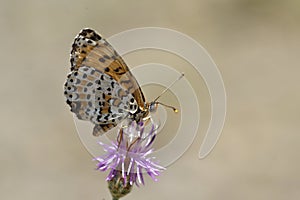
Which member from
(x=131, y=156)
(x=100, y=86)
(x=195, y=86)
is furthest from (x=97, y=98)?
(x=195, y=86)

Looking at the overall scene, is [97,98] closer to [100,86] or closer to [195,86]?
[100,86]

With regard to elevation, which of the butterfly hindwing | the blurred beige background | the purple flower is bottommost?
the purple flower

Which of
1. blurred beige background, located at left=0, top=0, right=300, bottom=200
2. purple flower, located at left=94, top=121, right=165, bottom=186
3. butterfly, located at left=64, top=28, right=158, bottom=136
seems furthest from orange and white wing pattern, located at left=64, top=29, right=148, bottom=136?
blurred beige background, located at left=0, top=0, right=300, bottom=200

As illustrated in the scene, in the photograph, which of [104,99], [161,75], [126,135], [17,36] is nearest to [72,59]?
[104,99]

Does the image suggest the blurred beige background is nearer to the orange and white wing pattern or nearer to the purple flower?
the purple flower

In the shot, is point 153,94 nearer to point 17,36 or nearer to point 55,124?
point 55,124

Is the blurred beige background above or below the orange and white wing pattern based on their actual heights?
A: above

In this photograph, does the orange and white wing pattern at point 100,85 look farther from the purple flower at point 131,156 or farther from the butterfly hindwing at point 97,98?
the purple flower at point 131,156
